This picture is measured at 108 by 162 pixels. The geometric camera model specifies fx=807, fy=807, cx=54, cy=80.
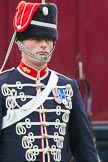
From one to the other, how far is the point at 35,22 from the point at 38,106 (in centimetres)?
37

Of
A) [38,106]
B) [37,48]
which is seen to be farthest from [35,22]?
[38,106]

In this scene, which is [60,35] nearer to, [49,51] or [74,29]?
[74,29]

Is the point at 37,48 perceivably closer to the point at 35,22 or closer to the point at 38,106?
the point at 35,22

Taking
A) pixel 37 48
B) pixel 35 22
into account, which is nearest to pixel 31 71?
pixel 37 48

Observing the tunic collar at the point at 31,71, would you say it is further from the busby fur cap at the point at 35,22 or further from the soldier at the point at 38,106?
the busby fur cap at the point at 35,22

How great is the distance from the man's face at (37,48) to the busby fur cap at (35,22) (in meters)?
0.02

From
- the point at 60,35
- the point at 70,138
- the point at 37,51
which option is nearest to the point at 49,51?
the point at 37,51

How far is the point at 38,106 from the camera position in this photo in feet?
11.7

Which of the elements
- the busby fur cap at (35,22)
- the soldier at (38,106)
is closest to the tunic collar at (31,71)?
the soldier at (38,106)

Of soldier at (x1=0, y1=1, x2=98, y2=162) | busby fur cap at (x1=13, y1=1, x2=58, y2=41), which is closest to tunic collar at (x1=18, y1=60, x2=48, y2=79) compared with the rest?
soldier at (x1=0, y1=1, x2=98, y2=162)

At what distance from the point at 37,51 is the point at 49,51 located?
2.3 inches

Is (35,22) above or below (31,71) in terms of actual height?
above

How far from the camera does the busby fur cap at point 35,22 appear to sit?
141 inches

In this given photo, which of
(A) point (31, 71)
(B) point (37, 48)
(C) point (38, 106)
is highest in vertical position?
(B) point (37, 48)
